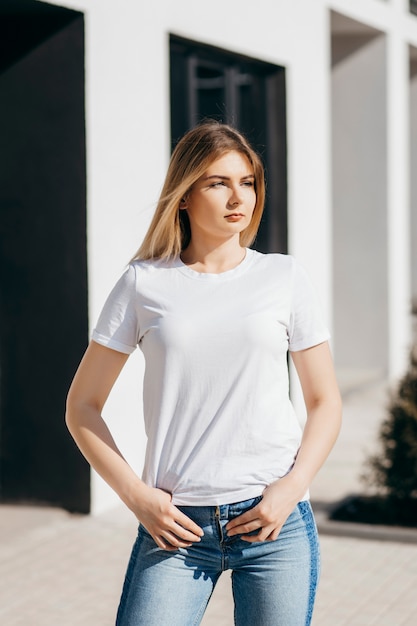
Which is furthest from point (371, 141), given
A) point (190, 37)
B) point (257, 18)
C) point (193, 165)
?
point (193, 165)

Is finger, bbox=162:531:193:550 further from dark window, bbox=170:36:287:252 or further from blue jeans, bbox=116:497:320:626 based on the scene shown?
dark window, bbox=170:36:287:252

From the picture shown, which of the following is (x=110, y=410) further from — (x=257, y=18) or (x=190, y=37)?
(x=257, y=18)

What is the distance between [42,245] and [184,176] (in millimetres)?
3870

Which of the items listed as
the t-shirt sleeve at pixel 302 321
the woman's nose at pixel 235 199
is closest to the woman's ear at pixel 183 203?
the woman's nose at pixel 235 199

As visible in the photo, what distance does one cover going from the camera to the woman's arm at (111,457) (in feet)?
7.83

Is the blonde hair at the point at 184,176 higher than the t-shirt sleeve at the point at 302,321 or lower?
higher

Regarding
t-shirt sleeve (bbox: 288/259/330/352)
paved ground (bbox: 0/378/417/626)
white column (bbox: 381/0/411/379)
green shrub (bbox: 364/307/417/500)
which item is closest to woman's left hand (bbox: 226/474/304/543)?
t-shirt sleeve (bbox: 288/259/330/352)

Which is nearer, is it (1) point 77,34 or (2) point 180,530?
(2) point 180,530

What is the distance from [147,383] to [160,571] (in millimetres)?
426

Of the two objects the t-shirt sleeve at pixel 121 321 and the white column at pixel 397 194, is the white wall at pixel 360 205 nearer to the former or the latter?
the white column at pixel 397 194

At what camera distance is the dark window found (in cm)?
805

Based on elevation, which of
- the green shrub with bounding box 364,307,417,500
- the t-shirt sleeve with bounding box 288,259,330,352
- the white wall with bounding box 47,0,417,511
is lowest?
the green shrub with bounding box 364,307,417,500

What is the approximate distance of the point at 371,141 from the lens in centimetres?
1166

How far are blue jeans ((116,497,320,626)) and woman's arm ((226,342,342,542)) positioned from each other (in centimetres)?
5
